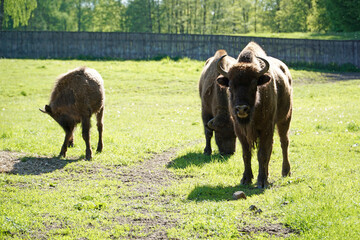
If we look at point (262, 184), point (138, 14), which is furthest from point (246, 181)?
point (138, 14)

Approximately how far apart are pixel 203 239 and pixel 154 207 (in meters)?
1.61

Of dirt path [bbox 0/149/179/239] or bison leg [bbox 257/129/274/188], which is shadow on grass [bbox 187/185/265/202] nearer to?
bison leg [bbox 257/129/274/188]

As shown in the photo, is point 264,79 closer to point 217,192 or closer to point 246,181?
point 246,181

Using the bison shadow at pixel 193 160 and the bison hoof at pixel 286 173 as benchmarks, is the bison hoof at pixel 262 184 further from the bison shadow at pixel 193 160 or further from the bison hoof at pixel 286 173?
the bison shadow at pixel 193 160

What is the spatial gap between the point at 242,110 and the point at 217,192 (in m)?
1.60

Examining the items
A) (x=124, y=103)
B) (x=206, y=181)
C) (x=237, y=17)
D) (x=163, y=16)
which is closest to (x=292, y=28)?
(x=237, y=17)

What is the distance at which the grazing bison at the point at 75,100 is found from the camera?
11.0 m

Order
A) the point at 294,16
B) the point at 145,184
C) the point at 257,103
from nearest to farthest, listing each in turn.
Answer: the point at 257,103 < the point at 145,184 < the point at 294,16

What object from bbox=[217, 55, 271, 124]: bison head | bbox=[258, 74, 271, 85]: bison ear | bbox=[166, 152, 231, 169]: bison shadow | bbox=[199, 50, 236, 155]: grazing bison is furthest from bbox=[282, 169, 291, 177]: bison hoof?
bbox=[258, 74, 271, 85]: bison ear

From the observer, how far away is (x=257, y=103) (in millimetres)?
7758

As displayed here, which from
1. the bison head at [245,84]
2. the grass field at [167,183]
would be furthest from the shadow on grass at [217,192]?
the bison head at [245,84]

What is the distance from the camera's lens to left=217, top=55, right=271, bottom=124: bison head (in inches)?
287

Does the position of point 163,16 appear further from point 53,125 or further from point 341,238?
point 341,238

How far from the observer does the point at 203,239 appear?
→ 5.66 meters
